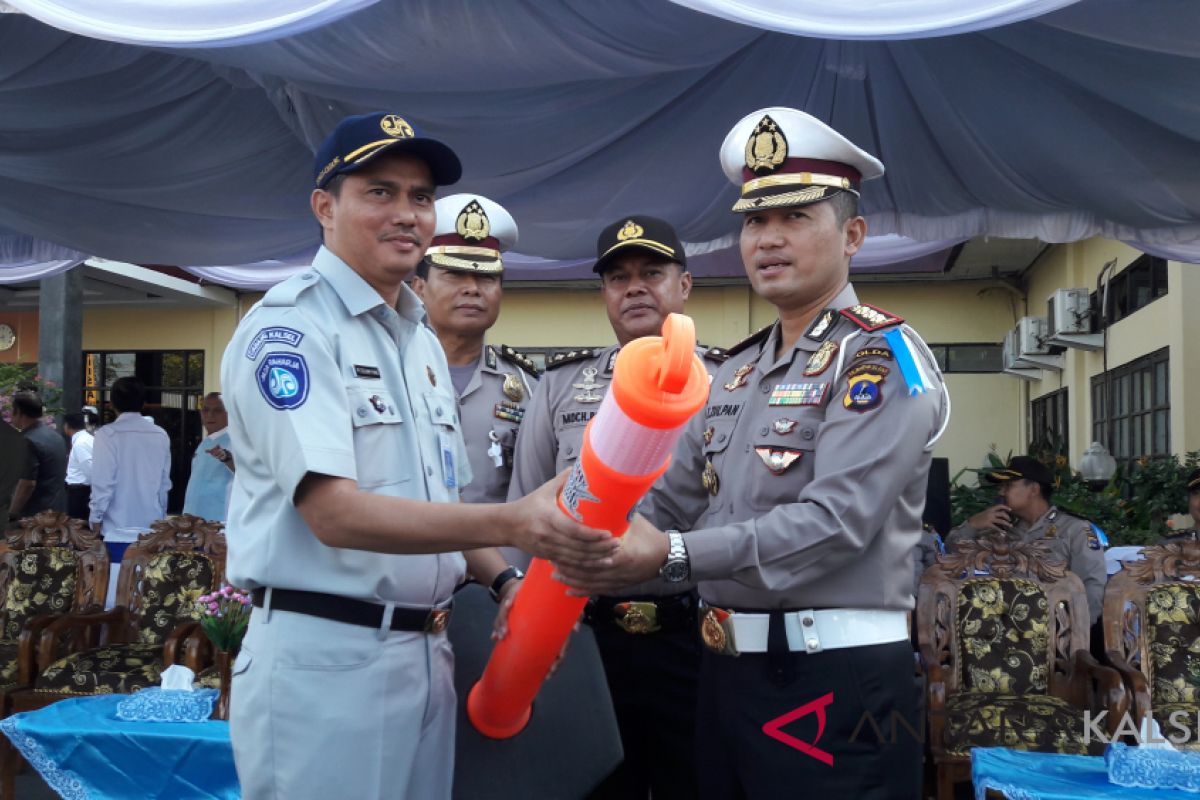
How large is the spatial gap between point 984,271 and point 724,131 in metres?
8.42

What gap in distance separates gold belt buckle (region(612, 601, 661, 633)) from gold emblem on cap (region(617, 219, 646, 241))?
37.7 inches

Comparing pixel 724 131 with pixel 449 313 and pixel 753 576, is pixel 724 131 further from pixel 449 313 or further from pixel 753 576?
pixel 753 576

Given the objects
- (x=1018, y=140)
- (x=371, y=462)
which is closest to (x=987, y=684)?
(x=1018, y=140)

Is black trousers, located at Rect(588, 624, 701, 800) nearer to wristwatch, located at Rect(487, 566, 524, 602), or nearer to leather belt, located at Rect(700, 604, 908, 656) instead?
leather belt, located at Rect(700, 604, 908, 656)

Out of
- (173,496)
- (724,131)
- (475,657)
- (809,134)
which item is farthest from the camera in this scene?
(173,496)

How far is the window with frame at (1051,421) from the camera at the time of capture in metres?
10.1

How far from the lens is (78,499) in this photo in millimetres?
9250

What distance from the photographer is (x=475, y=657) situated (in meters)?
1.72

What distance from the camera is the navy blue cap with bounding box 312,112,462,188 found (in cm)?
164

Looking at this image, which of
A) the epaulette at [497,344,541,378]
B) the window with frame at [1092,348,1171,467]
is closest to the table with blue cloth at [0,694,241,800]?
the epaulette at [497,344,541,378]

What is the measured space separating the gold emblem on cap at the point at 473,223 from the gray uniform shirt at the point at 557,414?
0.51 m

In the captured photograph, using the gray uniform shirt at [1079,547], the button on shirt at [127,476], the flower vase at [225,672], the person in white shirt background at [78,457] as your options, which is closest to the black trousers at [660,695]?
the flower vase at [225,672]

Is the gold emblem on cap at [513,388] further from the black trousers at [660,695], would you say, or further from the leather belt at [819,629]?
the leather belt at [819,629]

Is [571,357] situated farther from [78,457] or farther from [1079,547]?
[78,457]
